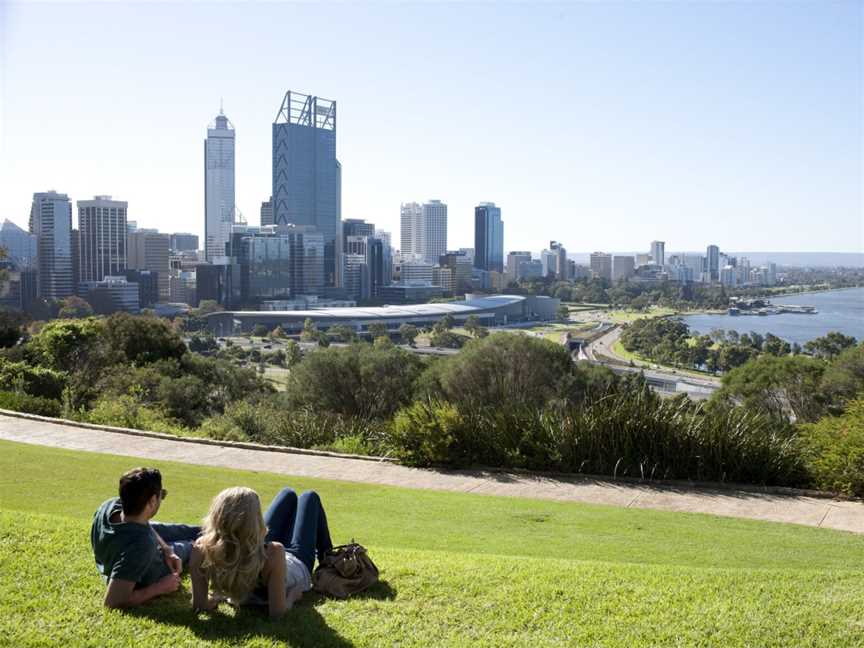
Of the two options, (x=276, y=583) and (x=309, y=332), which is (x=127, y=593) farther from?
(x=309, y=332)

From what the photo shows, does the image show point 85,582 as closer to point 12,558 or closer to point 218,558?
point 12,558

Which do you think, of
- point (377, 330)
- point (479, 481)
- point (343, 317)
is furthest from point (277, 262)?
point (479, 481)

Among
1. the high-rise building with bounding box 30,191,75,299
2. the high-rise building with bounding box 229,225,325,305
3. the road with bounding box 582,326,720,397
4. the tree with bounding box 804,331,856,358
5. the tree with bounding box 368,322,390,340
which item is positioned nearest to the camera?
the road with bounding box 582,326,720,397

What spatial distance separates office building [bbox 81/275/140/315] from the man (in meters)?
94.5

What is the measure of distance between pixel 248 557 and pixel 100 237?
4393 inches

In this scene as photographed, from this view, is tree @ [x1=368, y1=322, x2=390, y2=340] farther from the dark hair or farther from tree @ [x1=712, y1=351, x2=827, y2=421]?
the dark hair

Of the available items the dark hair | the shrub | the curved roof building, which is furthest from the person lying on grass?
the curved roof building

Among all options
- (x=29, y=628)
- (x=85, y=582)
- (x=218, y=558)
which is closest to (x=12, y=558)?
(x=85, y=582)

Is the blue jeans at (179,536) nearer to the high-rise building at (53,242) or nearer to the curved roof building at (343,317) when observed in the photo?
the curved roof building at (343,317)

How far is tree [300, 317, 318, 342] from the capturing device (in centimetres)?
8119

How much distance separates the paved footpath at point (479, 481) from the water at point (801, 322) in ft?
247

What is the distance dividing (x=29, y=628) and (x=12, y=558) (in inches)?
31.8

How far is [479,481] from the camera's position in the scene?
7.52 metres

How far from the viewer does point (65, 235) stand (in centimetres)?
9881
